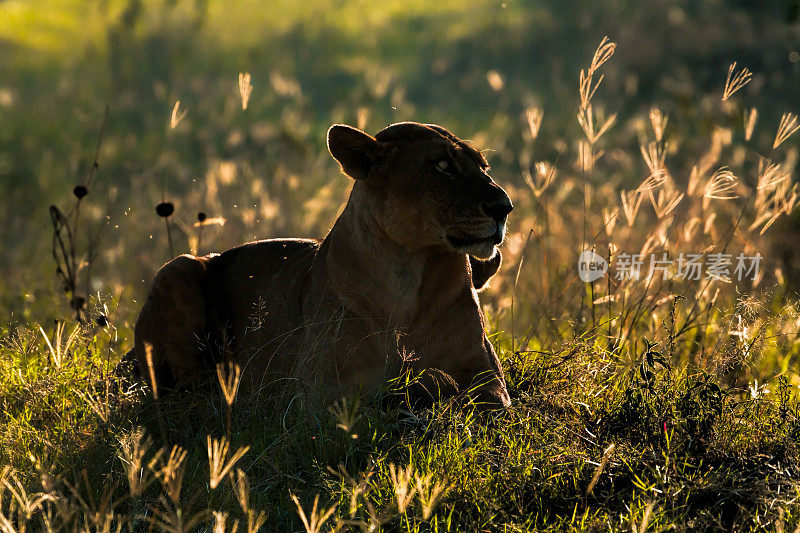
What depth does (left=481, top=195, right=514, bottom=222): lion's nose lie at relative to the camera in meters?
4.10

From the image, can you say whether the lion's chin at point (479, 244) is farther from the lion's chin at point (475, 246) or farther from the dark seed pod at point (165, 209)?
the dark seed pod at point (165, 209)

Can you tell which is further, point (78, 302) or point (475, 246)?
point (78, 302)

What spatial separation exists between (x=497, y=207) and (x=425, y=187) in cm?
34

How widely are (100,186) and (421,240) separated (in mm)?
9105

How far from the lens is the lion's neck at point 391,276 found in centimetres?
436

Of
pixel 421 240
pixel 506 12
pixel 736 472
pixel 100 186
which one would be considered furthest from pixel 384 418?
pixel 506 12

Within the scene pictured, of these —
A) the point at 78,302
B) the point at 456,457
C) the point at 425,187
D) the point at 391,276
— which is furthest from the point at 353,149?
the point at 78,302

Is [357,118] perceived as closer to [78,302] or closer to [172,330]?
[78,302]

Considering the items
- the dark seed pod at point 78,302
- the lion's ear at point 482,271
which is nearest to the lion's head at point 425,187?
the lion's ear at point 482,271

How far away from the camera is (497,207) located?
162 inches

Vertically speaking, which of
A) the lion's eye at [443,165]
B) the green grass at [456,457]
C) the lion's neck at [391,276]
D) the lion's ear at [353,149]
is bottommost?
the green grass at [456,457]

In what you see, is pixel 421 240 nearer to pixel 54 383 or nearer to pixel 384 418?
pixel 384 418

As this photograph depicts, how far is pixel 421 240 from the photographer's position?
169 inches

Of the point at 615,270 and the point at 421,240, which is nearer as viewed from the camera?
the point at 421,240
